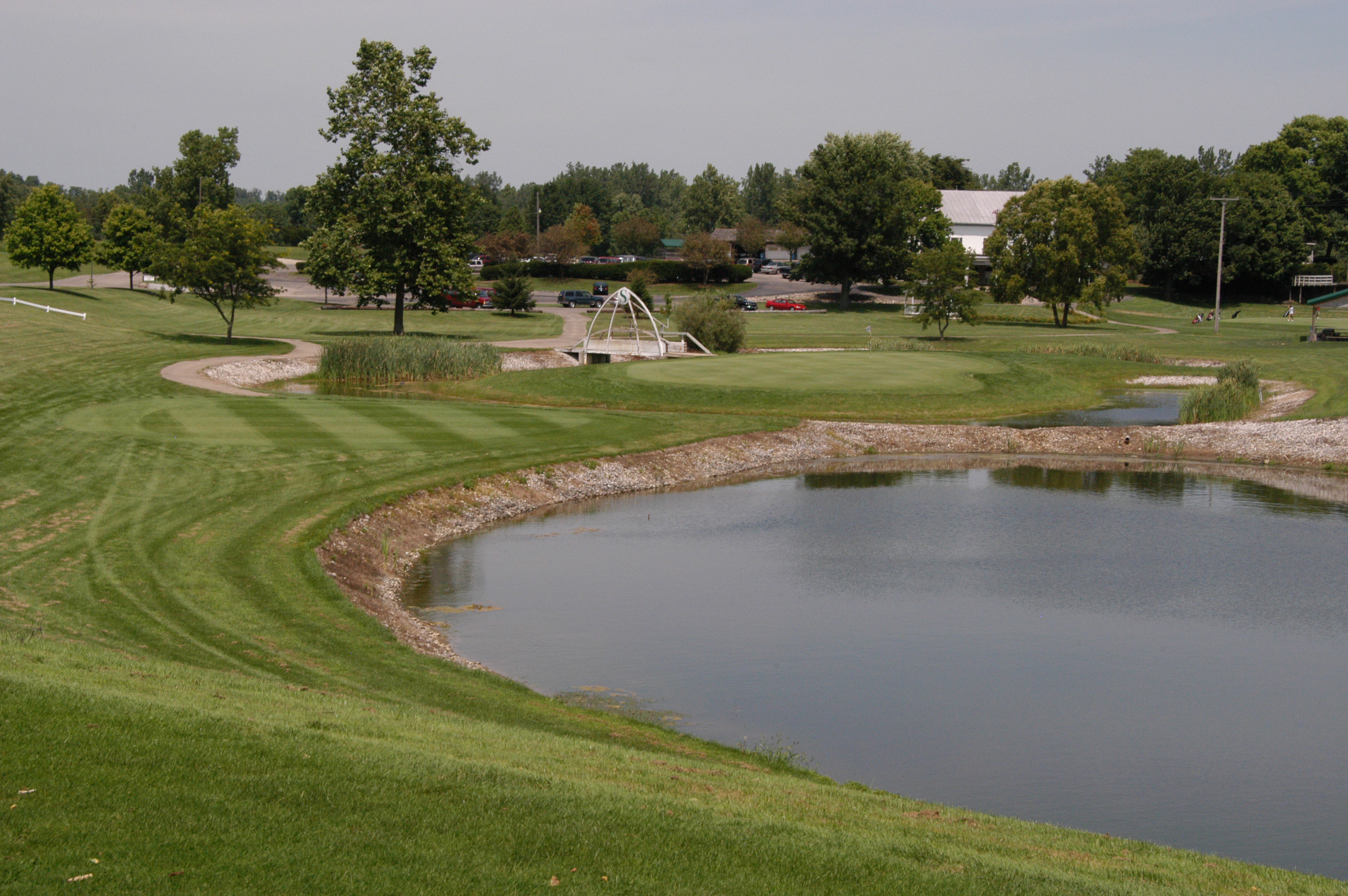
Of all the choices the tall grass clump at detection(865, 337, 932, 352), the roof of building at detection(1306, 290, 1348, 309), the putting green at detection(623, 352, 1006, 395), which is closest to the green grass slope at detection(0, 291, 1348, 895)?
the putting green at detection(623, 352, 1006, 395)

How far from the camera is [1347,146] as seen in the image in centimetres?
11625

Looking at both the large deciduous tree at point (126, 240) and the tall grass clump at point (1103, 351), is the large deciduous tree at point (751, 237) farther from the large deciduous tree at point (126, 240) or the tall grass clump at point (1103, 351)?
the tall grass clump at point (1103, 351)

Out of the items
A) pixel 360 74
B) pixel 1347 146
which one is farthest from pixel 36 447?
pixel 1347 146

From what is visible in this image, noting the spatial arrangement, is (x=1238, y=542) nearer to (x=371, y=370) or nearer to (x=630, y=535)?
(x=630, y=535)

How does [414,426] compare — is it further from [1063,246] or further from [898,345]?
[1063,246]

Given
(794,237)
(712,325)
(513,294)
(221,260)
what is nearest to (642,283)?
(513,294)

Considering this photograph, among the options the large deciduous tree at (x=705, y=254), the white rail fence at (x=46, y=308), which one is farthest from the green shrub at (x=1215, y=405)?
the large deciduous tree at (x=705, y=254)

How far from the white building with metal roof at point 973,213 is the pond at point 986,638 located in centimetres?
9657

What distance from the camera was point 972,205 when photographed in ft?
418

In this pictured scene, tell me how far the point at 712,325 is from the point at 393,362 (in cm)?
1776

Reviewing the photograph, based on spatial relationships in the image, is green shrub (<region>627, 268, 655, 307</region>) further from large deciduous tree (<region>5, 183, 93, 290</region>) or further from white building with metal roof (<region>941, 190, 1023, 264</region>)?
large deciduous tree (<region>5, 183, 93, 290</region>)

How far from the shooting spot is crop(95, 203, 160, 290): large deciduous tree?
8625 centimetres

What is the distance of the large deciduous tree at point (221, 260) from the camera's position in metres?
58.1

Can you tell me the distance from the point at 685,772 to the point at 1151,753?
6289 millimetres
